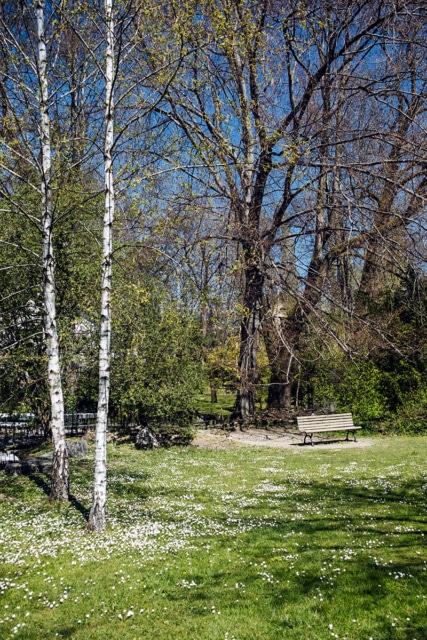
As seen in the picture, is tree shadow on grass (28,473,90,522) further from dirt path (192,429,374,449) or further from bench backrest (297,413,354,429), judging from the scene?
bench backrest (297,413,354,429)

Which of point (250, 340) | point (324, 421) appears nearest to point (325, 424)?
point (324, 421)

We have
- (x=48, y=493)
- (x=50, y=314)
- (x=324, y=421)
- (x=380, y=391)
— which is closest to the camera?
(x=50, y=314)

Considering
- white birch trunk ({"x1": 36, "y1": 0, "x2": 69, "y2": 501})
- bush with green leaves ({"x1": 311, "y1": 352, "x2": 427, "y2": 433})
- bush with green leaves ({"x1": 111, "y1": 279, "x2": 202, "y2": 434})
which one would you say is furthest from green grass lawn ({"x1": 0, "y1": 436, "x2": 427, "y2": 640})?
bush with green leaves ({"x1": 311, "y1": 352, "x2": 427, "y2": 433})

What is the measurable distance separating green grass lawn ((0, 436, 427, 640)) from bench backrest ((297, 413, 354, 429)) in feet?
23.5

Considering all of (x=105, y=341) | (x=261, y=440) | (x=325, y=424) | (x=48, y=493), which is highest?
(x=105, y=341)

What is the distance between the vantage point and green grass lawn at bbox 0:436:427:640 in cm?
493

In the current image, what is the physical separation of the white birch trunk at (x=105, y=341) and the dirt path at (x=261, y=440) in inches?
434

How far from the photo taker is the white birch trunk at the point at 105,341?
308 inches

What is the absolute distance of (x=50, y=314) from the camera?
30.9ft

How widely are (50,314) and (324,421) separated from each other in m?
13.2

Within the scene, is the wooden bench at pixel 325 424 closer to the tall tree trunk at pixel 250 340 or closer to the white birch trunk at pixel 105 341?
the tall tree trunk at pixel 250 340

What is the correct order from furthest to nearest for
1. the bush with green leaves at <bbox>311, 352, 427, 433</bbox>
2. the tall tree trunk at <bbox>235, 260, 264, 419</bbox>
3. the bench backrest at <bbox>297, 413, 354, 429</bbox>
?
the bush with green leaves at <bbox>311, 352, 427, 433</bbox> → the tall tree trunk at <bbox>235, 260, 264, 419</bbox> → the bench backrest at <bbox>297, 413, 354, 429</bbox>

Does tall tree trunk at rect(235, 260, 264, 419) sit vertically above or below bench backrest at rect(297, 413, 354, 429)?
above

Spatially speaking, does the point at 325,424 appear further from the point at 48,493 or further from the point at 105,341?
the point at 105,341
